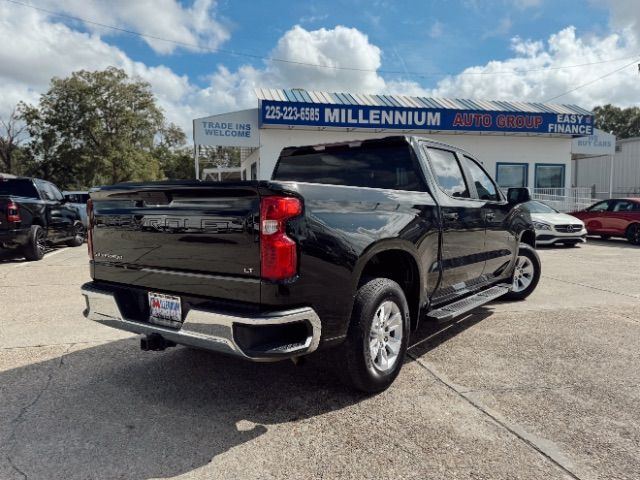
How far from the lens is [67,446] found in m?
2.74

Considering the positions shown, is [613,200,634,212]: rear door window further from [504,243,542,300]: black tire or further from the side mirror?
the side mirror

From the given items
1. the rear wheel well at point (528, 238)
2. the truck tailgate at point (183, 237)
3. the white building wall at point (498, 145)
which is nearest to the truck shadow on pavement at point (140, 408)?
the truck tailgate at point (183, 237)

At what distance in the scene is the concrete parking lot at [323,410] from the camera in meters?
2.56

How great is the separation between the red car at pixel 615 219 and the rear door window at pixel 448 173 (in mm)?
12712

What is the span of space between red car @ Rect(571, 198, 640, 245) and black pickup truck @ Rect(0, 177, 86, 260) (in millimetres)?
15802

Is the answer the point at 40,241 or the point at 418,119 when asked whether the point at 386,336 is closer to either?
the point at 40,241

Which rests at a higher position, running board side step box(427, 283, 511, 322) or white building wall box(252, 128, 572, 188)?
white building wall box(252, 128, 572, 188)

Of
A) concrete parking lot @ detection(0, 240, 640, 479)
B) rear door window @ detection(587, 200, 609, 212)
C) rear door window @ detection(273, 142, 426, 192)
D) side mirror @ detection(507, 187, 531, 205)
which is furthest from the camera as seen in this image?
rear door window @ detection(587, 200, 609, 212)

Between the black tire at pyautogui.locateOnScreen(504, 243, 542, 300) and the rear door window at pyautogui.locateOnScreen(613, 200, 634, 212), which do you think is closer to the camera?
the black tire at pyautogui.locateOnScreen(504, 243, 542, 300)

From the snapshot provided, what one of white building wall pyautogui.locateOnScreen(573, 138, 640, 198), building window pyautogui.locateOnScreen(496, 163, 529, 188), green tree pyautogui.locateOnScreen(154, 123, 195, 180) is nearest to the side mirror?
building window pyautogui.locateOnScreen(496, 163, 529, 188)

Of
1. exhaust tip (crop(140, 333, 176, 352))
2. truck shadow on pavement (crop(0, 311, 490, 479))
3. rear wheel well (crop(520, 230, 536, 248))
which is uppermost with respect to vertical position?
rear wheel well (crop(520, 230, 536, 248))

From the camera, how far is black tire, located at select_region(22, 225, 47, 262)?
1010cm

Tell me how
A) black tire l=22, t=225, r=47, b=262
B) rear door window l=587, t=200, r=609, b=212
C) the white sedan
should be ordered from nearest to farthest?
black tire l=22, t=225, r=47, b=262 → the white sedan → rear door window l=587, t=200, r=609, b=212

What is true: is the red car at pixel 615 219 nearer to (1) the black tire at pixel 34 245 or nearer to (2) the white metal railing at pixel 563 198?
(2) the white metal railing at pixel 563 198
